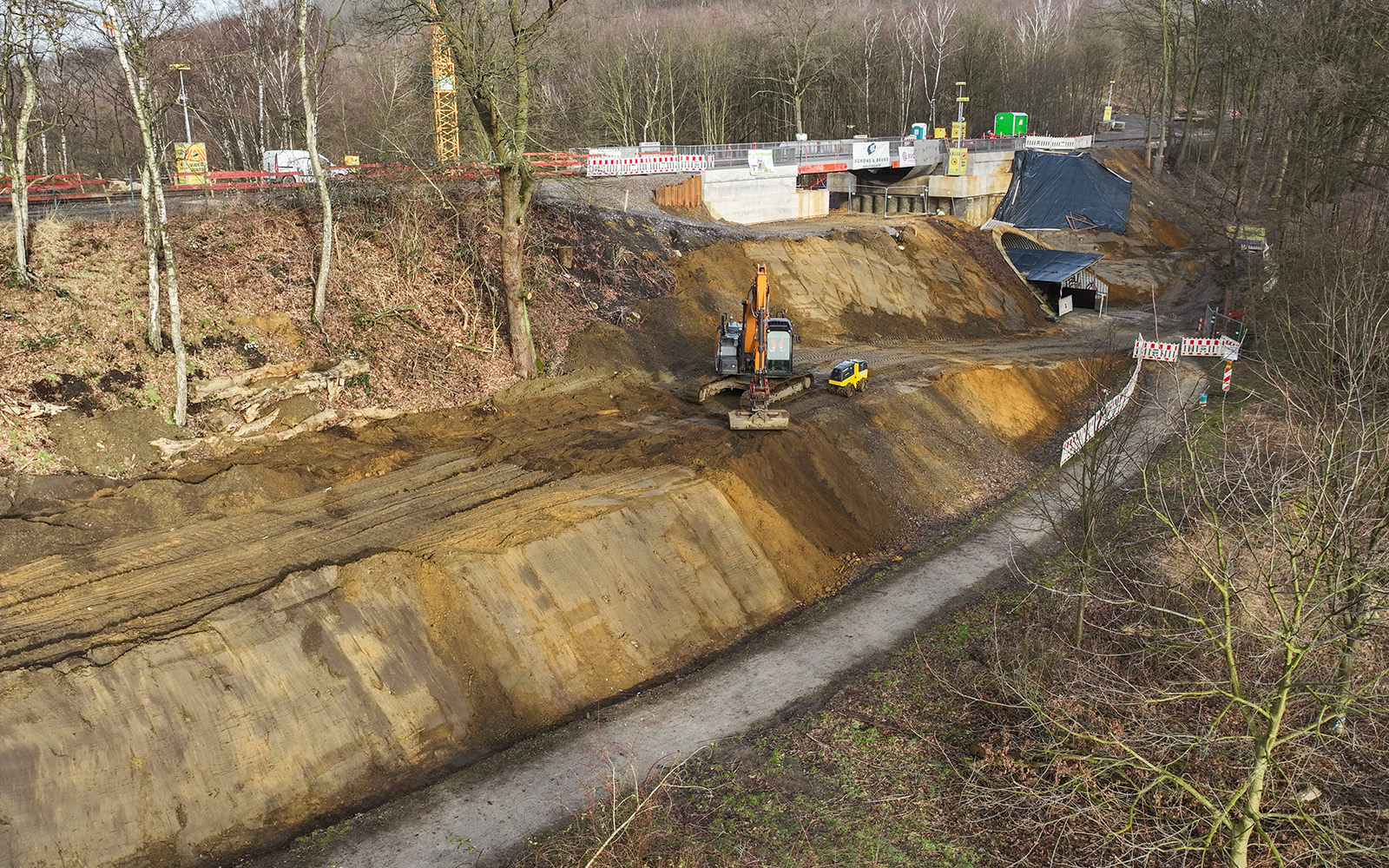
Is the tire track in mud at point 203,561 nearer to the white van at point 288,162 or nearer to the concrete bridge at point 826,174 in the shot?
the white van at point 288,162

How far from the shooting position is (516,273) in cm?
→ 2584

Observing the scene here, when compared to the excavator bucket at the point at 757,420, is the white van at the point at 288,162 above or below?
above

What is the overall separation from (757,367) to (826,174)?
31.5 m

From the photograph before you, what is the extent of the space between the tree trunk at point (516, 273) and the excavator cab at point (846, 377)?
30.0 ft

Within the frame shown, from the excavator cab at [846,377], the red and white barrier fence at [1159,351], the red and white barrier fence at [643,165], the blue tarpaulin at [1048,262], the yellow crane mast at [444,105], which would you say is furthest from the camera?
the blue tarpaulin at [1048,262]

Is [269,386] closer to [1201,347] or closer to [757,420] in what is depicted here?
[757,420]

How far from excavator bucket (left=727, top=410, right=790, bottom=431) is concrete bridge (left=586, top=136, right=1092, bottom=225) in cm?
2022

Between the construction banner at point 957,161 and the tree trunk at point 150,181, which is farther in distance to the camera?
the construction banner at point 957,161

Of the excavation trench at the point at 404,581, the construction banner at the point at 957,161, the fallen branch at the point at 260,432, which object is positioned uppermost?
the construction banner at the point at 957,161

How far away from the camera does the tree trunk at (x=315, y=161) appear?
21.4 m

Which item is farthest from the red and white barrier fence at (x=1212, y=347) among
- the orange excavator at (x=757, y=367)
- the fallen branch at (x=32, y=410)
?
the fallen branch at (x=32, y=410)

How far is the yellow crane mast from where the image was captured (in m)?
26.3

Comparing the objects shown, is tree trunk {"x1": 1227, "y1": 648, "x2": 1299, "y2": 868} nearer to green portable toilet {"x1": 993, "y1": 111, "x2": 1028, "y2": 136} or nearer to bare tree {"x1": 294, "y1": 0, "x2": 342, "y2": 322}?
bare tree {"x1": 294, "y1": 0, "x2": 342, "y2": 322}

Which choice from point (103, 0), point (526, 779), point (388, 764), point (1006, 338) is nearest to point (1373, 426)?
point (526, 779)
